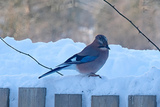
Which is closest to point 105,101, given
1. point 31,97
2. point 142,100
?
point 142,100

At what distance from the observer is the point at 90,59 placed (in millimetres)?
3299

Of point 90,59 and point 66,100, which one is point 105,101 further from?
point 90,59

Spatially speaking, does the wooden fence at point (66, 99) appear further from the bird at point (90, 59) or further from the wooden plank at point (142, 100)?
the bird at point (90, 59)

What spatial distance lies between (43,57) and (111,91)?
125cm

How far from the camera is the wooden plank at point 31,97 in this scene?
2.93 meters

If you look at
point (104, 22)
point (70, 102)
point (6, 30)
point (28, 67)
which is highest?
point (104, 22)

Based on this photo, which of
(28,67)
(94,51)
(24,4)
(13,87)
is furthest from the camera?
(24,4)

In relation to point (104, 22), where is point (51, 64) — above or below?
below

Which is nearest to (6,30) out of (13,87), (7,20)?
(7,20)

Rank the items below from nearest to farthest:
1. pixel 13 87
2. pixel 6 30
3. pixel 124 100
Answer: pixel 124 100 < pixel 13 87 < pixel 6 30

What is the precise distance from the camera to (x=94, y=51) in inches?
132

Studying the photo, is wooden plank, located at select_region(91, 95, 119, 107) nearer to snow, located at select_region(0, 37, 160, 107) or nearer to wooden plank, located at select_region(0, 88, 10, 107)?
snow, located at select_region(0, 37, 160, 107)

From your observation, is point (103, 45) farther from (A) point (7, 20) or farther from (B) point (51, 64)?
(A) point (7, 20)

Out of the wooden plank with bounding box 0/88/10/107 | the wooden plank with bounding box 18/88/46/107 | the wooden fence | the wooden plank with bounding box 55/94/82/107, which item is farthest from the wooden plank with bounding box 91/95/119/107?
the wooden plank with bounding box 0/88/10/107
